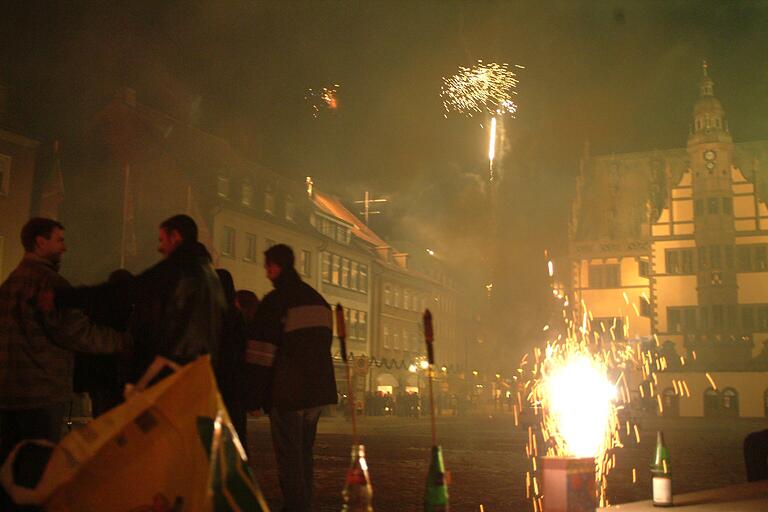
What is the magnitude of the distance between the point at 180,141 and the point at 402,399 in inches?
624

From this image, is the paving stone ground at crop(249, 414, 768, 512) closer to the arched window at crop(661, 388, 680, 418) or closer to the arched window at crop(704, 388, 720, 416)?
the arched window at crop(661, 388, 680, 418)

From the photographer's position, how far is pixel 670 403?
5547 centimetres

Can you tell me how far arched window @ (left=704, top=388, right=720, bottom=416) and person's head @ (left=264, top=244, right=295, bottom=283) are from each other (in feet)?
176

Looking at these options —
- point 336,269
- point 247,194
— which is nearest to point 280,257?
point 247,194

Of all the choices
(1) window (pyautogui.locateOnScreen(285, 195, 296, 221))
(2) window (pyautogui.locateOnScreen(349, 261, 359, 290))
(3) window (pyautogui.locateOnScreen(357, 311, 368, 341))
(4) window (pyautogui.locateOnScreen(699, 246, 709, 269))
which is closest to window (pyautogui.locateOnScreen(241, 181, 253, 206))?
(1) window (pyautogui.locateOnScreen(285, 195, 296, 221))

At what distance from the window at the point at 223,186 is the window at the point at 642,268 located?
111 feet

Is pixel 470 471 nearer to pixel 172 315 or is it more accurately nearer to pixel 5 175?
pixel 172 315

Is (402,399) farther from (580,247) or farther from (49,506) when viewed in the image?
(49,506)

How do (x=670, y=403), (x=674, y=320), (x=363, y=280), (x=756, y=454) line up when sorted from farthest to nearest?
(x=674, y=320)
(x=363, y=280)
(x=670, y=403)
(x=756, y=454)

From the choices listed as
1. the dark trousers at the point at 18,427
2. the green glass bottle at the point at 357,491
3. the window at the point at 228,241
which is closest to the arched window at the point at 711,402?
the window at the point at 228,241

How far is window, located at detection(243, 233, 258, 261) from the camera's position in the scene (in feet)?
138

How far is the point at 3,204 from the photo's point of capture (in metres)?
28.8

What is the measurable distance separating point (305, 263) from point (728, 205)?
28941mm

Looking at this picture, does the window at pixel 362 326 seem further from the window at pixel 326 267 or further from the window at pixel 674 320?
the window at pixel 674 320
